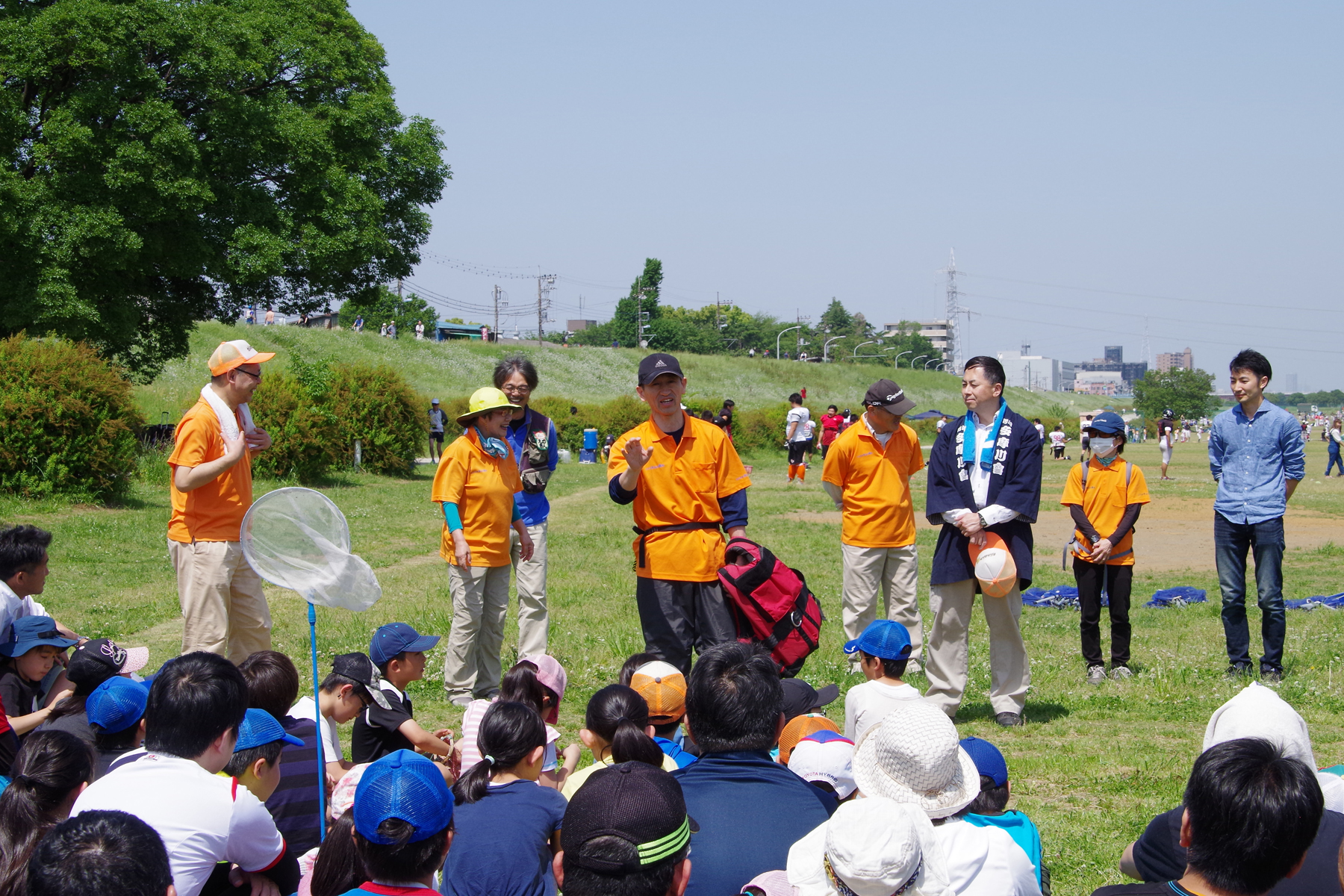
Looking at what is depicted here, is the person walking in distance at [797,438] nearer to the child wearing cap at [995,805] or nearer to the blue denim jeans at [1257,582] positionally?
the blue denim jeans at [1257,582]

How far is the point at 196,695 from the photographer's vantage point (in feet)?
9.70

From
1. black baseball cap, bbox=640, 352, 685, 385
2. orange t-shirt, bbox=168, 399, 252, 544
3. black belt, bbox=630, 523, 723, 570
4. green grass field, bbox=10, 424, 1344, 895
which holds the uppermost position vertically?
black baseball cap, bbox=640, 352, 685, 385

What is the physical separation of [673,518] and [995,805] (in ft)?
8.32

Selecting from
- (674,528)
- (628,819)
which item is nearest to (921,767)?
(628,819)

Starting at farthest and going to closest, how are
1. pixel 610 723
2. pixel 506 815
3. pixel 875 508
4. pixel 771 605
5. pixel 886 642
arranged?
pixel 875 508 → pixel 771 605 → pixel 886 642 → pixel 610 723 → pixel 506 815

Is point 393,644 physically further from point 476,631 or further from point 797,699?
point 797,699

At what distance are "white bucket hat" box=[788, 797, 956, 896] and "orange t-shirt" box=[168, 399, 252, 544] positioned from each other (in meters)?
4.04

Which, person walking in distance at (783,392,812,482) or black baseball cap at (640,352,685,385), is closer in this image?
black baseball cap at (640,352,685,385)

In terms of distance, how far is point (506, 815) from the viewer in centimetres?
299

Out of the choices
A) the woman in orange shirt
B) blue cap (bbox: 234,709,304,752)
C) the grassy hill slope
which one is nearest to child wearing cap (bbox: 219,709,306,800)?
blue cap (bbox: 234,709,304,752)

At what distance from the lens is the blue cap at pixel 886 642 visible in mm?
4520

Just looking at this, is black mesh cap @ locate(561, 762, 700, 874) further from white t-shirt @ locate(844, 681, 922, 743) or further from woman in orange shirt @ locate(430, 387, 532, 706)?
woman in orange shirt @ locate(430, 387, 532, 706)

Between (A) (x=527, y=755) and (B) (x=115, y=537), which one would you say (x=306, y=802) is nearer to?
(A) (x=527, y=755)

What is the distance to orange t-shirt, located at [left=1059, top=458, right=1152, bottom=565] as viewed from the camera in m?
7.12
